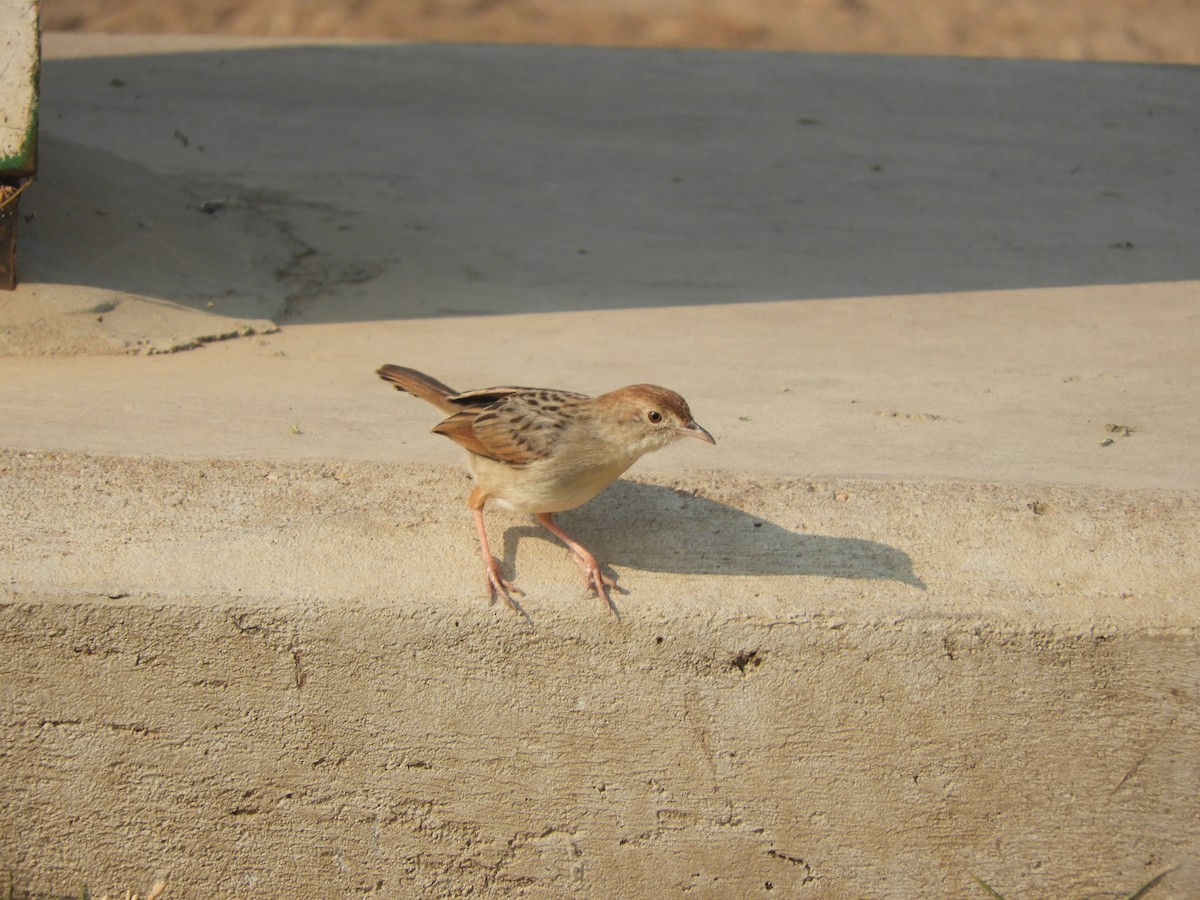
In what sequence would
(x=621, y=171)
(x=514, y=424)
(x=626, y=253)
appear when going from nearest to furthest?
(x=514, y=424) < (x=626, y=253) < (x=621, y=171)

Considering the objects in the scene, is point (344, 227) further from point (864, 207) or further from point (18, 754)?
point (18, 754)

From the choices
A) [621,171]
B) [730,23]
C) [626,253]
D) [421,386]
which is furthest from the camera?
[730,23]

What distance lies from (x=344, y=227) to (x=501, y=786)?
5.66 metres

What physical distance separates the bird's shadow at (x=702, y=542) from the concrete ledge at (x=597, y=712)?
2cm

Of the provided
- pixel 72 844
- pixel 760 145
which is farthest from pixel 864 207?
pixel 72 844

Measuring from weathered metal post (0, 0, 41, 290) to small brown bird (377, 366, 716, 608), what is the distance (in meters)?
3.66

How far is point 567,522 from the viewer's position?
4988 millimetres

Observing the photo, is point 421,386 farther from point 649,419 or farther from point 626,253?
point 626,253

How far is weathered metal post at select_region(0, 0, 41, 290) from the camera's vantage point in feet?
22.2

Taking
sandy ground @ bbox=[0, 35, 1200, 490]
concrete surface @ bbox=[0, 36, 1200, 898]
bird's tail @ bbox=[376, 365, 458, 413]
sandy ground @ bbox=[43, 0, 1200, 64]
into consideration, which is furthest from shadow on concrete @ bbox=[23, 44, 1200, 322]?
sandy ground @ bbox=[43, 0, 1200, 64]

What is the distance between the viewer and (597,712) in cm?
445

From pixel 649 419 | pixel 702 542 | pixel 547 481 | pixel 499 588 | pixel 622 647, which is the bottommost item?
pixel 622 647

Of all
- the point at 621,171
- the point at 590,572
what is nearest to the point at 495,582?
the point at 590,572

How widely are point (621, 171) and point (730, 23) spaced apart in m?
12.2
